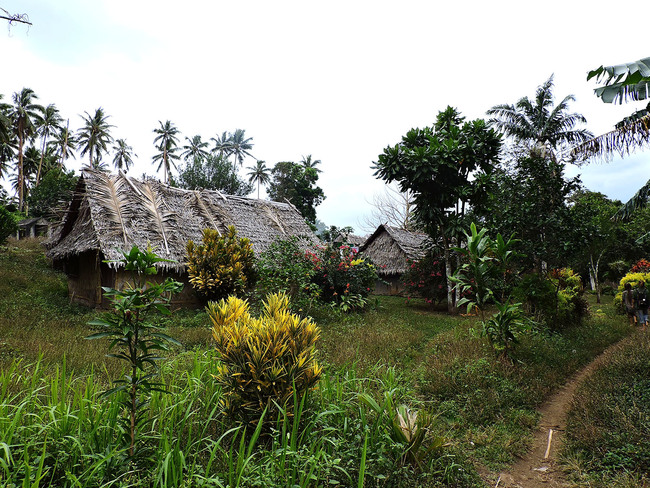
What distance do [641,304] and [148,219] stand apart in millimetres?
15414

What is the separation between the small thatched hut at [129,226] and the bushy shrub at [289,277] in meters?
1.41

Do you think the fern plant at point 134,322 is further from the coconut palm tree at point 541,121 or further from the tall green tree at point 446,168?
the coconut palm tree at point 541,121

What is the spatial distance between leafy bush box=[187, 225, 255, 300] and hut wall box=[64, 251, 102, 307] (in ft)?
10.7

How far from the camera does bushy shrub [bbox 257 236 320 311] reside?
1070 centimetres

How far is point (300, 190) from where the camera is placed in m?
33.5

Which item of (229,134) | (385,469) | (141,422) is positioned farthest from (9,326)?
(229,134)

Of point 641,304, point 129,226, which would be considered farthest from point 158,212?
point 641,304

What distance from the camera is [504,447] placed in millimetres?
3939

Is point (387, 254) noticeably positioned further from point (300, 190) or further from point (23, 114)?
point (23, 114)

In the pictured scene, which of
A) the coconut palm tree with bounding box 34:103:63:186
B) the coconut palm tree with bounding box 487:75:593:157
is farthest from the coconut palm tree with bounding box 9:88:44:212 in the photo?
the coconut palm tree with bounding box 487:75:593:157

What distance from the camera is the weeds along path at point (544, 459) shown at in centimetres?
346

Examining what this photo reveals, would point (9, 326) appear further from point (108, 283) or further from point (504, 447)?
point (504, 447)

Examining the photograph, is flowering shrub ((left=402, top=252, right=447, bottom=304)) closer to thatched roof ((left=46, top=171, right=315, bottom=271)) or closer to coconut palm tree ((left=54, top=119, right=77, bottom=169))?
thatched roof ((left=46, top=171, right=315, bottom=271))

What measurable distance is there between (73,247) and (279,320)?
11.9 m
